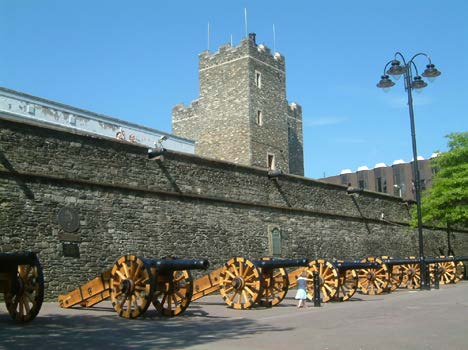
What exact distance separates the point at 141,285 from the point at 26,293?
193cm

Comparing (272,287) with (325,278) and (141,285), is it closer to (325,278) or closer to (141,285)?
(325,278)

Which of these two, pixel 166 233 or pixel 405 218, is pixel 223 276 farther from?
pixel 405 218

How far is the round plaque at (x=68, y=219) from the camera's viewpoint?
1448 centimetres

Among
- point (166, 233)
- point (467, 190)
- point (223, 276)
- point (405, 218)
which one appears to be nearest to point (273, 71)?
point (405, 218)

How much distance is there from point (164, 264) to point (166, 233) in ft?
22.5

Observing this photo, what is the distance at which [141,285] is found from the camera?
9969mm

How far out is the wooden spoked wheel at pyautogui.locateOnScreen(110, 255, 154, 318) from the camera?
386 inches

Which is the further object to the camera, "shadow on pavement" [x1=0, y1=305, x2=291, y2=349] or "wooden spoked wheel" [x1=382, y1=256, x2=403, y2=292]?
"wooden spoked wheel" [x1=382, y1=256, x2=403, y2=292]

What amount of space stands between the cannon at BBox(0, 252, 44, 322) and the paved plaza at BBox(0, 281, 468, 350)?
246 mm

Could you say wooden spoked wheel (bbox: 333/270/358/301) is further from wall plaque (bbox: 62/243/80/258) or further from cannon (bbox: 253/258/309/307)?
wall plaque (bbox: 62/243/80/258)

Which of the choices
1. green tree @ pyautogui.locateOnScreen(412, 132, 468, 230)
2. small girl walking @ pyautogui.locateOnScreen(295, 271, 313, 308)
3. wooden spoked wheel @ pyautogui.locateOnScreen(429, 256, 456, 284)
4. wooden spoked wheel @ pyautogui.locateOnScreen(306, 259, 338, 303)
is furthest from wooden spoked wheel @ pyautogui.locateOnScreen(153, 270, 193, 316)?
green tree @ pyautogui.locateOnScreen(412, 132, 468, 230)

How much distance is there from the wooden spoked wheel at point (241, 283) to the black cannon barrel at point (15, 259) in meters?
4.88

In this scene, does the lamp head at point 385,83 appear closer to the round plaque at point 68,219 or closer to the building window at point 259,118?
the round plaque at point 68,219

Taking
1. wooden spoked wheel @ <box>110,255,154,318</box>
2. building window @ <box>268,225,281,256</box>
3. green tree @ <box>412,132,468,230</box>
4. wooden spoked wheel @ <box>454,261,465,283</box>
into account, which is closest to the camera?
wooden spoked wheel @ <box>110,255,154,318</box>
